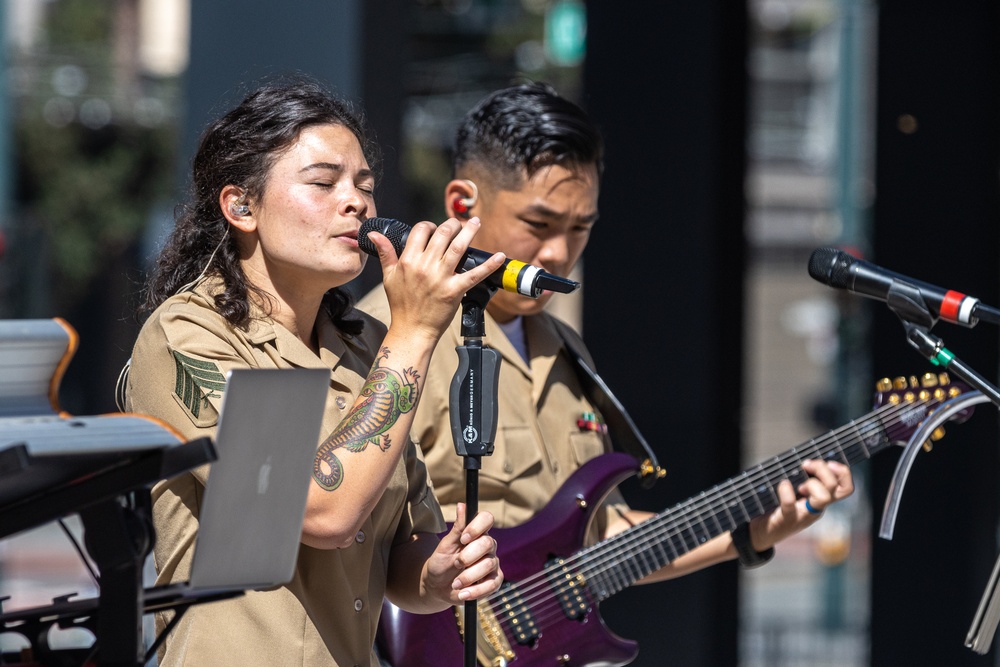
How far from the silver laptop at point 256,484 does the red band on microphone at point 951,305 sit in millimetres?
1521

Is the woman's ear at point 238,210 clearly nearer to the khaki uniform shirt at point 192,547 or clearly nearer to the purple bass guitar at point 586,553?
the khaki uniform shirt at point 192,547

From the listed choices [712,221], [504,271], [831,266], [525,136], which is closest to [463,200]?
[525,136]

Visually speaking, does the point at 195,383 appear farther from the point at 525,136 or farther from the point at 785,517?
the point at 785,517

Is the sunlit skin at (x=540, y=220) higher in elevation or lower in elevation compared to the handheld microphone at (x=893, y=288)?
higher

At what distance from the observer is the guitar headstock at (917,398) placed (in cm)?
333

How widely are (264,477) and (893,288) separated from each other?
1.59m

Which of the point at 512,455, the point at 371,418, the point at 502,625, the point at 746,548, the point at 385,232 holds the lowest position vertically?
the point at 502,625

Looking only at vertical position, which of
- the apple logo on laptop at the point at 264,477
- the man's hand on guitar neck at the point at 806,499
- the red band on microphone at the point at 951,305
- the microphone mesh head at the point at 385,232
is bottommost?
the man's hand on guitar neck at the point at 806,499

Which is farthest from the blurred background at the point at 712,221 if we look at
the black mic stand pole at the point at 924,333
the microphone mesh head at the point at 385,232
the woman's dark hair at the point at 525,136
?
the microphone mesh head at the point at 385,232

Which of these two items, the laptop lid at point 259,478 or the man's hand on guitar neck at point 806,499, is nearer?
the laptop lid at point 259,478

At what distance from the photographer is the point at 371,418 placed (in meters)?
2.39

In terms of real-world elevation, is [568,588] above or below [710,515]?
below

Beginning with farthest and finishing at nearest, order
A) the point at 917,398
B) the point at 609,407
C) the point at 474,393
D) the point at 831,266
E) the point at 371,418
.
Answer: the point at 609,407 → the point at 917,398 → the point at 831,266 → the point at 474,393 → the point at 371,418

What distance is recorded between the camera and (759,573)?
13797 mm
